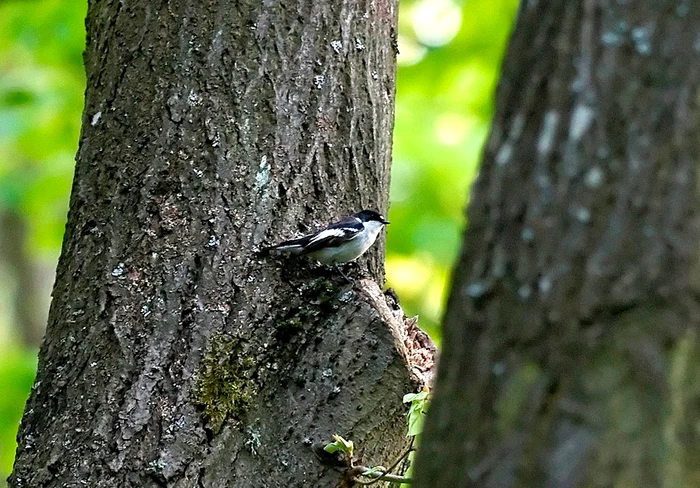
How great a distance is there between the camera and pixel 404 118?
28.3ft

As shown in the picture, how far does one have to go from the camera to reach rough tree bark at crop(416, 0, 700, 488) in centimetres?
134

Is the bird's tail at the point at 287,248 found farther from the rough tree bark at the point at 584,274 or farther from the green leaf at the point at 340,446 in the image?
the rough tree bark at the point at 584,274

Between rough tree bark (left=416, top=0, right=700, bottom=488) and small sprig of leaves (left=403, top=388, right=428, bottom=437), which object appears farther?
small sprig of leaves (left=403, top=388, right=428, bottom=437)

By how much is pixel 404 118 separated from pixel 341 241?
5358 millimetres

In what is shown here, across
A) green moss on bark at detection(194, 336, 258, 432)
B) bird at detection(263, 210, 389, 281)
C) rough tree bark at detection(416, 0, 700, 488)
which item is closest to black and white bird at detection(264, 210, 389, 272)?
bird at detection(263, 210, 389, 281)

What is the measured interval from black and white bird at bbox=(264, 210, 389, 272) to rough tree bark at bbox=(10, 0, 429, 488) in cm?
5

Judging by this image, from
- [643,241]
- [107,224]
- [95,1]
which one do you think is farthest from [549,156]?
[95,1]

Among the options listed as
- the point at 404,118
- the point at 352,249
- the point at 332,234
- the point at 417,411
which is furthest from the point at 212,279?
the point at 404,118

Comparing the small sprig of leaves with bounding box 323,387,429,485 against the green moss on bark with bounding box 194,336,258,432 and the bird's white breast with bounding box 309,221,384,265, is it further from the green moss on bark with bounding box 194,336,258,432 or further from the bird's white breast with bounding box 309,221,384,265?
the bird's white breast with bounding box 309,221,384,265

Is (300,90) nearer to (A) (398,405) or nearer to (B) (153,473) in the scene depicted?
(A) (398,405)

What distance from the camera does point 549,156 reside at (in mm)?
1464

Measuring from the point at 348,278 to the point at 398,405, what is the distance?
0.53 m

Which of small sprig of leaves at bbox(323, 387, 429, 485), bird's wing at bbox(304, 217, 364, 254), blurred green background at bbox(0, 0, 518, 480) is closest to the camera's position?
small sprig of leaves at bbox(323, 387, 429, 485)

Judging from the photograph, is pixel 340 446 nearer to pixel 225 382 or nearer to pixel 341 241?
pixel 225 382
